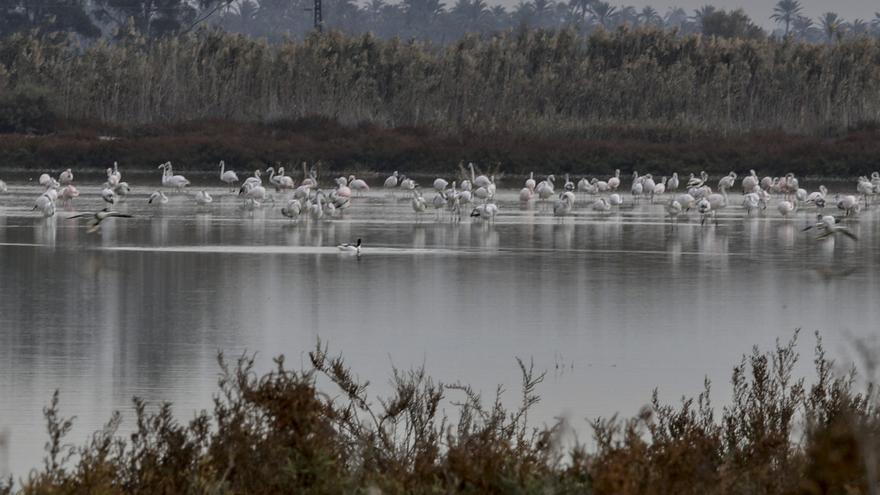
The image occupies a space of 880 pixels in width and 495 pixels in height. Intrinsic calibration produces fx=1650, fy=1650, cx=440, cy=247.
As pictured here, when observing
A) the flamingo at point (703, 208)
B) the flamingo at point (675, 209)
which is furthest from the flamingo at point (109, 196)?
the flamingo at point (703, 208)

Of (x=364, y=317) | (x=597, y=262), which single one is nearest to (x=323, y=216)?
(x=597, y=262)

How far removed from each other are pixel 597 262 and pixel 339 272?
302cm

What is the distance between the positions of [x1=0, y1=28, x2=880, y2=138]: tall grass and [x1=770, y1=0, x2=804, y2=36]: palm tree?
343ft

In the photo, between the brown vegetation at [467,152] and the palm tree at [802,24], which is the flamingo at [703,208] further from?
the palm tree at [802,24]

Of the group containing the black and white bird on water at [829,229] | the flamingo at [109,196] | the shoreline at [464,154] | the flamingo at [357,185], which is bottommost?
the black and white bird on water at [829,229]

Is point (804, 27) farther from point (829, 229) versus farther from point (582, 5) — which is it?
point (829, 229)

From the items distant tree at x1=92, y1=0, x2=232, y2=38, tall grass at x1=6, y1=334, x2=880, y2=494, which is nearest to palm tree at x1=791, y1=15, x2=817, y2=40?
distant tree at x1=92, y1=0, x2=232, y2=38

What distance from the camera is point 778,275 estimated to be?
16609 mm

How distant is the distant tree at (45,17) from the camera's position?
249 ft

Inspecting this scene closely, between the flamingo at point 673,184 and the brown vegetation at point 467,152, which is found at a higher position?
the brown vegetation at point 467,152

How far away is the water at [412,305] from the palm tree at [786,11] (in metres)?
126

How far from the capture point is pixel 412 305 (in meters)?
13.8

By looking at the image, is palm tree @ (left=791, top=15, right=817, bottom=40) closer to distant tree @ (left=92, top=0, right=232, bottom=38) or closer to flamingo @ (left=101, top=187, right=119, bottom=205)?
distant tree @ (left=92, top=0, right=232, bottom=38)

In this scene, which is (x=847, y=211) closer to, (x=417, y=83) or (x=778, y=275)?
(x=778, y=275)
